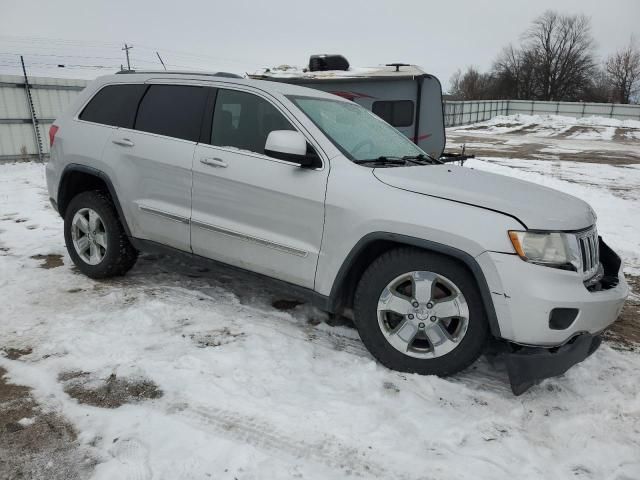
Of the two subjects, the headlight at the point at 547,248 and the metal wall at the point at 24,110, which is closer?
the headlight at the point at 547,248

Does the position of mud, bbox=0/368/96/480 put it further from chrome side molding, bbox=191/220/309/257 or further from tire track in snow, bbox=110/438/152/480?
A: chrome side molding, bbox=191/220/309/257

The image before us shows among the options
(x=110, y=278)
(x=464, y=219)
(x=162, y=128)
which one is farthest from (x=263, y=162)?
(x=110, y=278)

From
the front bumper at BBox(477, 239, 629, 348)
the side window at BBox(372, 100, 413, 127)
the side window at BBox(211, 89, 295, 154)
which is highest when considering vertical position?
the side window at BBox(372, 100, 413, 127)

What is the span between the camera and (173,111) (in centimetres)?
396

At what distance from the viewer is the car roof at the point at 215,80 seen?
3691mm

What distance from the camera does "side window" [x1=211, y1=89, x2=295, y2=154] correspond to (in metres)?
3.53

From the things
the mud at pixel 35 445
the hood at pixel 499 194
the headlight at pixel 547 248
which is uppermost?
the hood at pixel 499 194

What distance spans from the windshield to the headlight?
1.19 meters

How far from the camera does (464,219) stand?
2.79 m

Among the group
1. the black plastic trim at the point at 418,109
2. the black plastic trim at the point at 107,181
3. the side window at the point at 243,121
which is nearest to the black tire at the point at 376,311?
the side window at the point at 243,121

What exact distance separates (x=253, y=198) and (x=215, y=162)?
44 centimetres

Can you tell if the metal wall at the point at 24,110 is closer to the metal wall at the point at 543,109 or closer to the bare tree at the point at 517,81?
the metal wall at the point at 543,109

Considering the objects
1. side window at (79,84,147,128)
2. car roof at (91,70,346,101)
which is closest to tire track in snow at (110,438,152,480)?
car roof at (91,70,346,101)

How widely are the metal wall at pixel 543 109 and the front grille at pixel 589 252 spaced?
33884 millimetres
